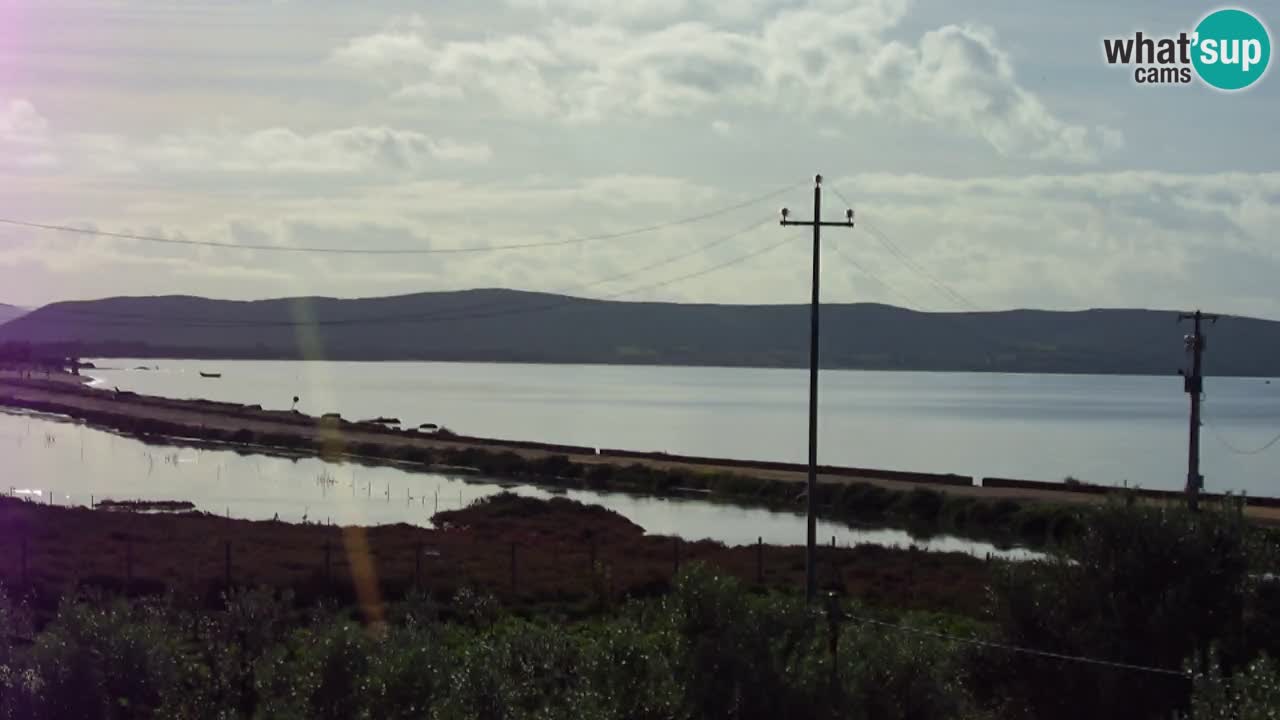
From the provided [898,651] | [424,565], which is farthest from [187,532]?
[898,651]

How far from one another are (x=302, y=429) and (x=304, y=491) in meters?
44.0

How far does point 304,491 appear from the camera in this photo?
251 ft

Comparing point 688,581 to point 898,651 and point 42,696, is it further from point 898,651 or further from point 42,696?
point 42,696

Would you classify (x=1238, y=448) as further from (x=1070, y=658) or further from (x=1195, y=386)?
(x=1070, y=658)

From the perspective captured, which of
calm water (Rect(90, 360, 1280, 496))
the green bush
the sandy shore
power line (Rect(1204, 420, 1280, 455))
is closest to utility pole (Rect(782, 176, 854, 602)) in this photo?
the green bush

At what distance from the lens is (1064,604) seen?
67.1 feet

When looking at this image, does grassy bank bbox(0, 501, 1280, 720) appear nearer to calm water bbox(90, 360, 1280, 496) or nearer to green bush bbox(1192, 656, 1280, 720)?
green bush bbox(1192, 656, 1280, 720)

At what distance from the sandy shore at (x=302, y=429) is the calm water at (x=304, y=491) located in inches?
Answer: 321

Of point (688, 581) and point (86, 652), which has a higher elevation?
point (688, 581)

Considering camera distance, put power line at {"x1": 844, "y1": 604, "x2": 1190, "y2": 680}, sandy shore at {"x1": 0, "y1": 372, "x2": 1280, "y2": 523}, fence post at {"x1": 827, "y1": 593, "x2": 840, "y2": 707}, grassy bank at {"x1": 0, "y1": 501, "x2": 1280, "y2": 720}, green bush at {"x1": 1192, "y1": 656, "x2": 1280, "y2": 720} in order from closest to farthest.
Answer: green bush at {"x1": 1192, "y1": 656, "x2": 1280, "y2": 720} < grassy bank at {"x1": 0, "y1": 501, "x2": 1280, "y2": 720} < fence post at {"x1": 827, "y1": 593, "x2": 840, "y2": 707} < power line at {"x1": 844, "y1": 604, "x2": 1190, "y2": 680} < sandy shore at {"x1": 0, "y1": 372, "x2": 1280, "y2": 523}

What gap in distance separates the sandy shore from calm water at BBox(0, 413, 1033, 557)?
8.15m

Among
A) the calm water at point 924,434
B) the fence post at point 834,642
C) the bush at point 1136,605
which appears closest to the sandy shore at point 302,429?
the calm water at point 924,434

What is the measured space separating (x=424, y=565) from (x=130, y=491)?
37867mm

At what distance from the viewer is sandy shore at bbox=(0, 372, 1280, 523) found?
2953 inches
